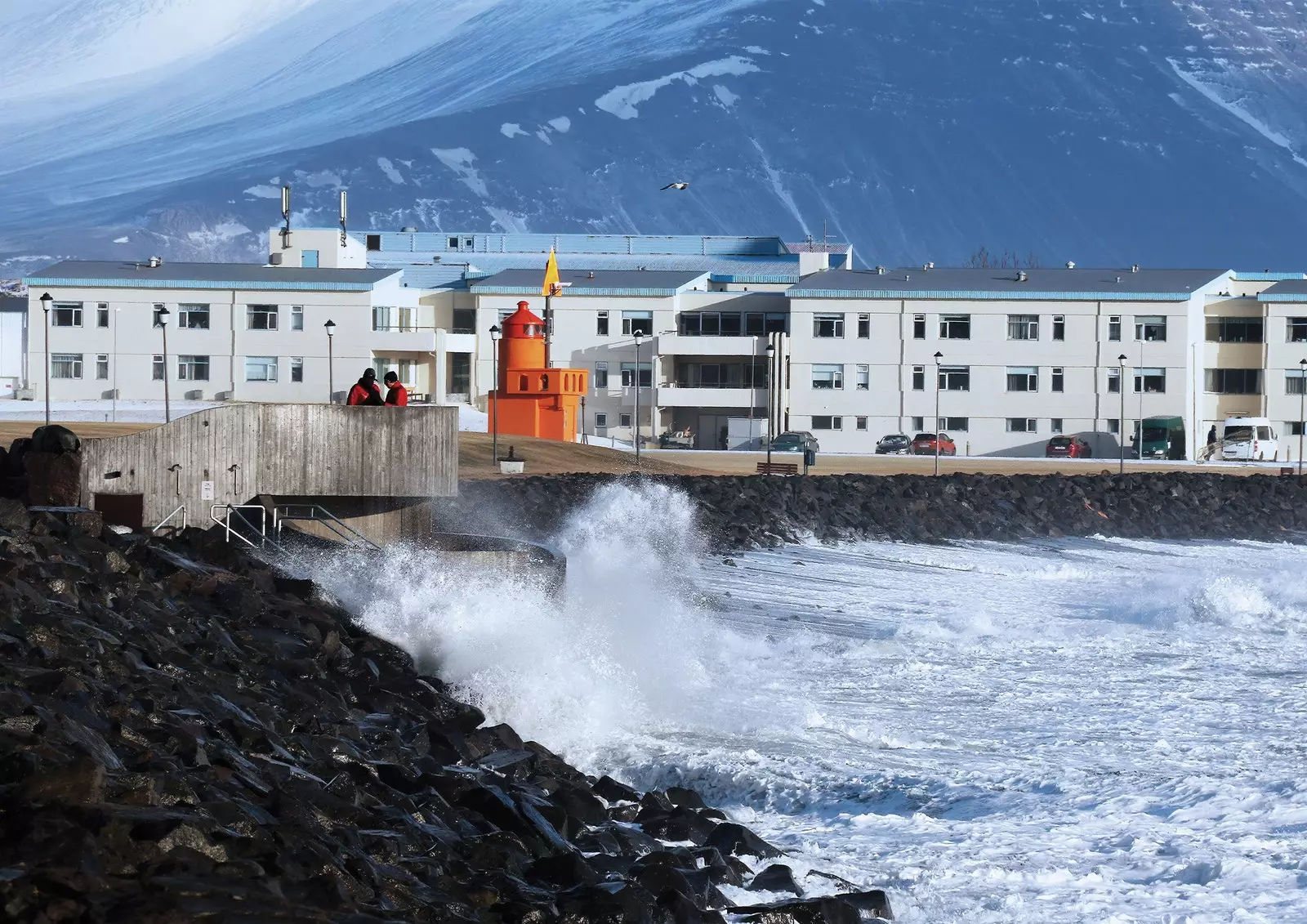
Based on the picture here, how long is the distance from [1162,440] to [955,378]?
26.0 ft

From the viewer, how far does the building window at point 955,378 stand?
224ft

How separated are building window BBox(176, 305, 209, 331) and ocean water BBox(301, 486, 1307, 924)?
141 feet

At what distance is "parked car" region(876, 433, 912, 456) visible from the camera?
218 feet

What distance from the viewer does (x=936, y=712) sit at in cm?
1869

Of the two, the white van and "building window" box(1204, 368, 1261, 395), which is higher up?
"building window" box(1204, 368, 1261, 395)

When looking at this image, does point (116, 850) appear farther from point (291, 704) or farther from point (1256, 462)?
point (1256, 462)

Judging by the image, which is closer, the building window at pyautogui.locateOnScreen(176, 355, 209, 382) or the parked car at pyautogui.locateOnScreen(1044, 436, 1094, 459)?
the parked car at pyautogui.locateOnScreen(1044, 436, 1094, 459)

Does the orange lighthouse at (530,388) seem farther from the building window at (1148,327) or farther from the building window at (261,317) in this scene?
the building window at (1148,327)

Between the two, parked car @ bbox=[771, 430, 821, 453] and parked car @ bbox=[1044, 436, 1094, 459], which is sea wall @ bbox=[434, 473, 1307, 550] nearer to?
parked car @ bbox=[1044, 436, 1094, 459]

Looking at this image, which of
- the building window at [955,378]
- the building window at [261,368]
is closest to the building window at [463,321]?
the building window at [261,368]

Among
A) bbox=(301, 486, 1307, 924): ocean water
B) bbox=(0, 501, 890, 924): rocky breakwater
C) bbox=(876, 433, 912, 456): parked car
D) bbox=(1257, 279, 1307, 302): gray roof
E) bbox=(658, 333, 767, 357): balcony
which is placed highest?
bbox=(1257, 279, 1307, 302): gray roof

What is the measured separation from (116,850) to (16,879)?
0.64 m

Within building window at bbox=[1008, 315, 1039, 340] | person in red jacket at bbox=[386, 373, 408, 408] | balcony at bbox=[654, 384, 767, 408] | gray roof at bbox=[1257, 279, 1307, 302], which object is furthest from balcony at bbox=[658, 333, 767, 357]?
person in red jacket at bbox=[386, 373, 408, 408]

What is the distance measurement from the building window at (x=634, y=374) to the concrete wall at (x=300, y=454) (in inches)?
1935
